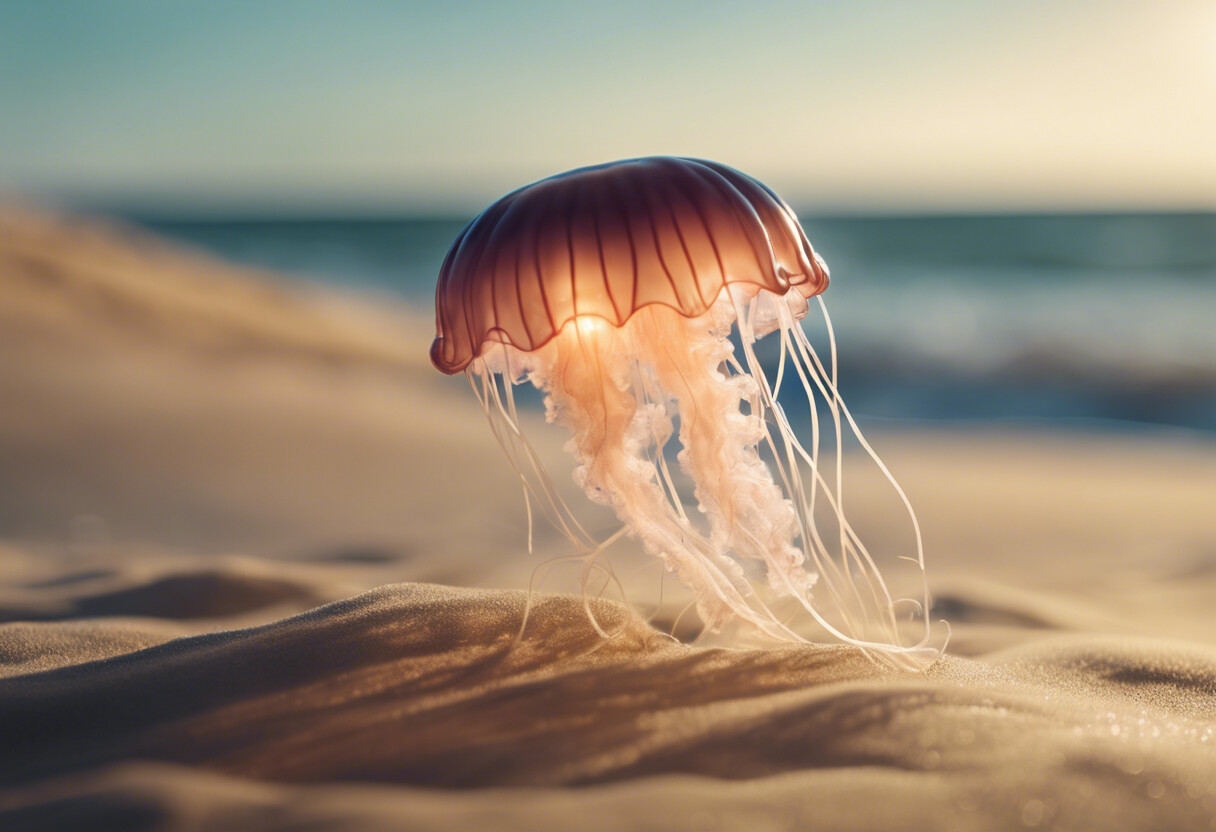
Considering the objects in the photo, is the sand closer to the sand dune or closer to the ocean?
the sand dune

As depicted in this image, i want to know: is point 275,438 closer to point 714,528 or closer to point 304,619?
point 304,619

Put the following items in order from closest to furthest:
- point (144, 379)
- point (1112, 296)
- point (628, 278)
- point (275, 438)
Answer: point (628, 278), point (275, 438), point (144, 379), point (1112, 296)

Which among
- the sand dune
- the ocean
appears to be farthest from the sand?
the ocean

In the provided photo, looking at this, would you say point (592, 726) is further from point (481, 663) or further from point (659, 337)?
point (659, 337)

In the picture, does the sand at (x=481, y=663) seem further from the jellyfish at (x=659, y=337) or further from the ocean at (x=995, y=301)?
the ocean at (x=995, y=301)

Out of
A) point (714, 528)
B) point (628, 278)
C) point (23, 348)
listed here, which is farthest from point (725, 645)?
point (23, 348)

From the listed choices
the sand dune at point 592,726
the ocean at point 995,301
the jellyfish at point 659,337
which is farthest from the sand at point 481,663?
the ocean at point 995,301
